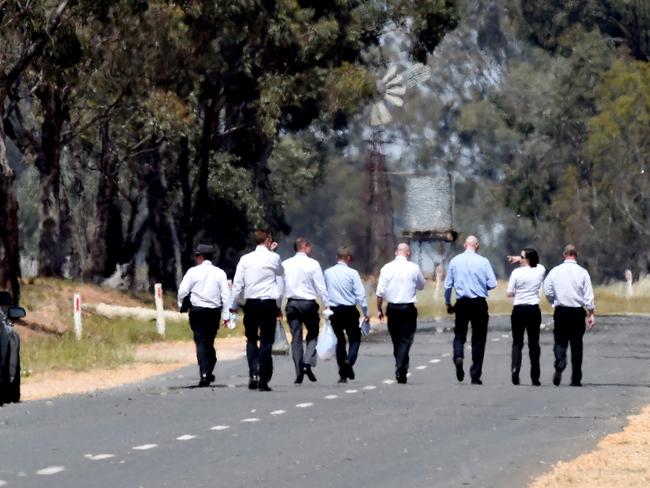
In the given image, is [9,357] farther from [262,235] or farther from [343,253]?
[343,253]

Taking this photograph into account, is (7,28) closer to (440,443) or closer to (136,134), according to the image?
(136,134)

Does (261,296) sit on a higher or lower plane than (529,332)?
higher

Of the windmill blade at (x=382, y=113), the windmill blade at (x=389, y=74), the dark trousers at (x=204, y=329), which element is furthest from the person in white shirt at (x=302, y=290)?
the windmill blade at (x=382, y=113)

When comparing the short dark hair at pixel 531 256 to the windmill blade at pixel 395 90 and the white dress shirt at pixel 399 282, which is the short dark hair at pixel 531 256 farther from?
the windmill blade at pixel 395 90

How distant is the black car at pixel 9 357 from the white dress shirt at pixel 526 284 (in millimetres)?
6404

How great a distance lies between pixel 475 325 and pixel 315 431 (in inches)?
312

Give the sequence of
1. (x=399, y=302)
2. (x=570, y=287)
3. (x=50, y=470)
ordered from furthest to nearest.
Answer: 1. (x=399, y=302)
2. (x=570, y=287)
3. (x=50, y=470)

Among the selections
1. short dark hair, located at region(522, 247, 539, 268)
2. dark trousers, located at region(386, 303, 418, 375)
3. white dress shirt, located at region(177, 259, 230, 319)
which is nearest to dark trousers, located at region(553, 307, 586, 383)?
short dark hair, located at region(522, 247, 539, 268)

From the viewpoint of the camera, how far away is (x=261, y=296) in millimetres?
24156

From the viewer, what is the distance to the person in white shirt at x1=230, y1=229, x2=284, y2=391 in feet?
79.0

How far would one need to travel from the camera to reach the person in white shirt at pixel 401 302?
2584 centimetres

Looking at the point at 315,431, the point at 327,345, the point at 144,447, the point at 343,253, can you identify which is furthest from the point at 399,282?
the point at 144,447

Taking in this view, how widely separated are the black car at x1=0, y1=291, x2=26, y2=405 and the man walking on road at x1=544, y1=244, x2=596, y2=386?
6811 mm

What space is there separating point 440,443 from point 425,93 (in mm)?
97606
